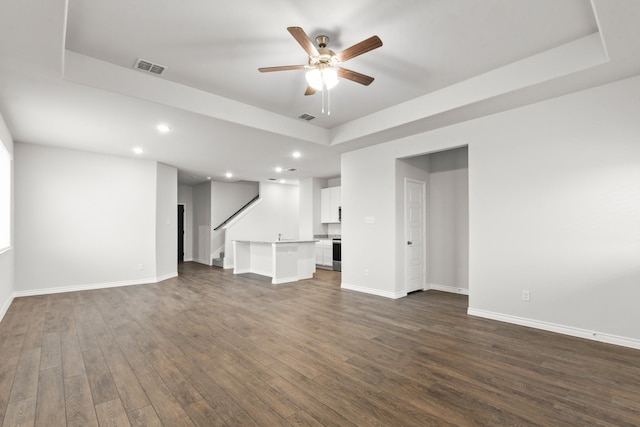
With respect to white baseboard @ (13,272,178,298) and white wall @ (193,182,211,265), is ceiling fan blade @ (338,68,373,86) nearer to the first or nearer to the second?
white baseboard @ (13,272,178,298)

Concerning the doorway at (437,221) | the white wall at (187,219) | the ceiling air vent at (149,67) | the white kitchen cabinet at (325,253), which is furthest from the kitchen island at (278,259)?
the ceiling air vent at (149,67)

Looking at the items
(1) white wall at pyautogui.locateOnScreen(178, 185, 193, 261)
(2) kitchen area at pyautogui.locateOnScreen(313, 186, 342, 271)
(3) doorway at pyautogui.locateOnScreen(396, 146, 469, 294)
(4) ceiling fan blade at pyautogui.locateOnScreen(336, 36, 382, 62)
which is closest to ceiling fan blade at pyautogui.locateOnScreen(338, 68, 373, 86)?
(4) ceiling fan blade at pyautogui.locateOnScreen(336, 36, 382, 62)

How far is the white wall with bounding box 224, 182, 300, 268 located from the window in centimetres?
496

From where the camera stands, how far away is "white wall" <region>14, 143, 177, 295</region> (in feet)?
18.5

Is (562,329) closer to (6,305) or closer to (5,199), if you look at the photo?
(6,305)

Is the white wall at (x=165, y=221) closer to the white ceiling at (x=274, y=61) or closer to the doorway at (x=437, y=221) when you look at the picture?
the white ceiling at (x=274, y=61)

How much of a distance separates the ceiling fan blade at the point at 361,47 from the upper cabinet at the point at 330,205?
21.8 ft

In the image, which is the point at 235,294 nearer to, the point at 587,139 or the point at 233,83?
the point at 233,83

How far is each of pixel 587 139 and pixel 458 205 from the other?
237cm

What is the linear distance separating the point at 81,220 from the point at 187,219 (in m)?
5.08

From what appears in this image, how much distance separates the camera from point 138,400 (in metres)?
2.25

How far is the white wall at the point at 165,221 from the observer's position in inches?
284

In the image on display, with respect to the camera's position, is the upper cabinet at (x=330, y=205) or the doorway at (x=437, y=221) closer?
the doorway at (x=437, y=221)

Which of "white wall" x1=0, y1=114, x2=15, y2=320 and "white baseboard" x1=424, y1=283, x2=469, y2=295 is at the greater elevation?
"white wall" x1=0, y1=114, x2=15, y2=320
